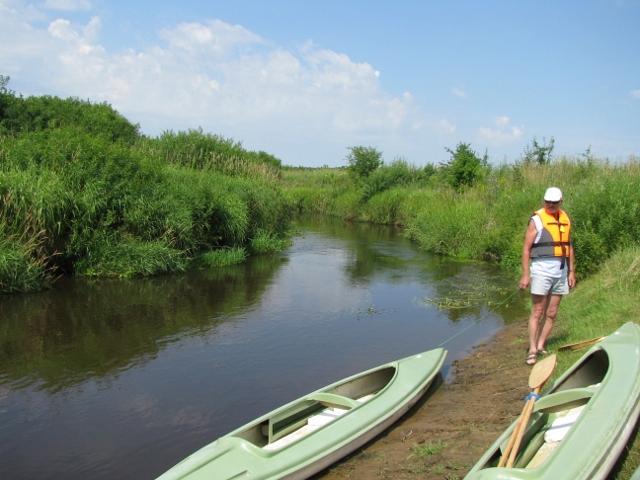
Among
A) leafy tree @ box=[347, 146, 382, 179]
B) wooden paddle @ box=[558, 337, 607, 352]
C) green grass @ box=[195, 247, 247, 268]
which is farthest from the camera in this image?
leafy tree @ box=[347, 146, 382, 179]

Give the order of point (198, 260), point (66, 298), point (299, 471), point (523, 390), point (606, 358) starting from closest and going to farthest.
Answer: point (299, 471)
point (606, 358)
point (523, 390)
point (66, 298)
point (198, 260)

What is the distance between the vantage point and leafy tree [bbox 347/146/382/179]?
122ft

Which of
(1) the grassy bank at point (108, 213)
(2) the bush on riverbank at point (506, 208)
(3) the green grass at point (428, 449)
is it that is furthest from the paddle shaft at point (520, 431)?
(1) the grassy bank at point (108, 213)

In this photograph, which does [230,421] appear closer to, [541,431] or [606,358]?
[541,431]

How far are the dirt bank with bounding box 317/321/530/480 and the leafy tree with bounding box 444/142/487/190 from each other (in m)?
18.3

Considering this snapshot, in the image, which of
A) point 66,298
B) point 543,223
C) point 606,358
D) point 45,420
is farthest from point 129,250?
point 606,358

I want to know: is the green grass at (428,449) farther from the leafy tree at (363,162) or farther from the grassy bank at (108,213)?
the leafy tree at (363,162)

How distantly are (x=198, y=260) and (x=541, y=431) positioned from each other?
12.4 metres

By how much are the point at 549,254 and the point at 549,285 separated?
1.26ft

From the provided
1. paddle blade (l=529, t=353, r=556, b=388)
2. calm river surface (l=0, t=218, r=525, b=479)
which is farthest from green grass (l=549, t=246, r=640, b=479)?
calm river surface (l=0, t=218, r=525, b=479)

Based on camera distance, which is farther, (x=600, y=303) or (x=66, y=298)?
(x=66, y=298)

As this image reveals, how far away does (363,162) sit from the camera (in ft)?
122

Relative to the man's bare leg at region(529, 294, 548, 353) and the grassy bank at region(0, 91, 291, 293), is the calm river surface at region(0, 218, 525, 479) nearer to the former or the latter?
the grassy bank at region(0, 91, 291, 293)

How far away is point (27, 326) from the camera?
10336 mm
